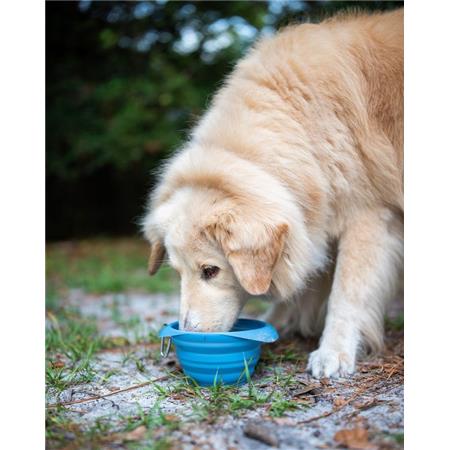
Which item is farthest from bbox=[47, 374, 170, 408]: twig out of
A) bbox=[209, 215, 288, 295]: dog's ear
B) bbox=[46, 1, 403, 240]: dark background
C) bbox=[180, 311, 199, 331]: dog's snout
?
bbox=[46, 1, 403, 240]: dark background

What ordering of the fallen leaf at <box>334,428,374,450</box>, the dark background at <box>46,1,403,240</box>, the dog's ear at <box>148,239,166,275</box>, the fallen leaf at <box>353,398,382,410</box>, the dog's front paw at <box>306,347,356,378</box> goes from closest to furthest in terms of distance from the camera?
the fallen leaf at <box>334,428,374,450</box>, the fallen leaf at <box>353,398,382,410</box>, the dog's front paw at <box>306,347,356,378</box>, the dog's ear at <box>148,239,166,275</box>, the dark background at <box>46,1,403,240</box>

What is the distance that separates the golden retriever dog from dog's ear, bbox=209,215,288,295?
7cm

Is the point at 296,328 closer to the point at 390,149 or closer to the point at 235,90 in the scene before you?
the point at 390,149

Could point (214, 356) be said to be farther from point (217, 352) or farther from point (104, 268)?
point (104, 268)

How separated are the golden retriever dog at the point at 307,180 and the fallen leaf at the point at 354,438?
0.77 m

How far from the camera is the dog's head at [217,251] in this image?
8.18 ft

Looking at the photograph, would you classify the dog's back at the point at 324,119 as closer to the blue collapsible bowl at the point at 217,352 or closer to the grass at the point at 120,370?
the blue collapsible bowl at the point at 217,352

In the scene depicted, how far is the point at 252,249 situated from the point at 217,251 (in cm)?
22

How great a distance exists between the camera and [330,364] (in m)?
2.82

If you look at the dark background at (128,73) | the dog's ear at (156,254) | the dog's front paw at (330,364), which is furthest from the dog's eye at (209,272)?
the dark background at (128,73)

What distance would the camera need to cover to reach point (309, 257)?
2.88 metres

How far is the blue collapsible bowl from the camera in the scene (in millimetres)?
2525
